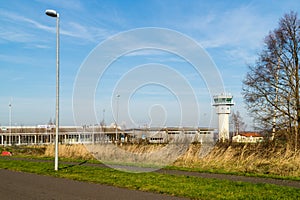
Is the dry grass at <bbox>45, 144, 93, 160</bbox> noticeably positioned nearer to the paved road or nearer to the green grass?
the green grass

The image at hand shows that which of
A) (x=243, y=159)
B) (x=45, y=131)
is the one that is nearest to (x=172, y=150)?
(x=243, y=159)

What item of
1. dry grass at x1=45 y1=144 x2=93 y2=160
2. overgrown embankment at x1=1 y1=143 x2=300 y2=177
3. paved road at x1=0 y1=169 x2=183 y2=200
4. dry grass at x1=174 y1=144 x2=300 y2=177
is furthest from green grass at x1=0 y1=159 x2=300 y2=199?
dry grass at x1=45 y1=144 x2=93 y2=160

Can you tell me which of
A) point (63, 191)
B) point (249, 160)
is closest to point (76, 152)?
point (249, 160)

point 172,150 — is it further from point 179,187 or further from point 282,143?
point 179,187

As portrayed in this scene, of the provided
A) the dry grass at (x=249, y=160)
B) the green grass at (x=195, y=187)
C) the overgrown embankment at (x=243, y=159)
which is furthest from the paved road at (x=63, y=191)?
the dry grass at (x=249, y=160)

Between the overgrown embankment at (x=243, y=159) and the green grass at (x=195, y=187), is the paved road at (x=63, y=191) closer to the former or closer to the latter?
the green grass at (x=195, y=187)

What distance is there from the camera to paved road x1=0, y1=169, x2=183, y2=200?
9977 millimetres

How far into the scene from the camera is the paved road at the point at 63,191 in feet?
32.7

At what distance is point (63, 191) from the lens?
11055 mm

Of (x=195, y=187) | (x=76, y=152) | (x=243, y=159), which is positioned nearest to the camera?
(x=195, y=187)

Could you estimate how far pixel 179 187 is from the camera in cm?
1133

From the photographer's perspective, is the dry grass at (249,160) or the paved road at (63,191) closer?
the paved road at (63,191)

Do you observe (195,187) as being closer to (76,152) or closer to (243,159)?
(243,159)

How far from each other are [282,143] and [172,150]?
6.14m
